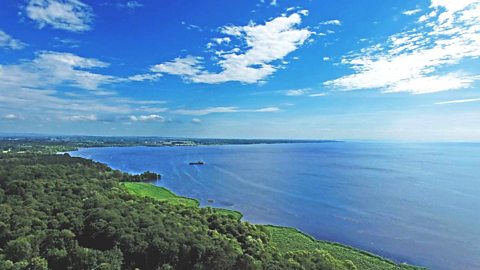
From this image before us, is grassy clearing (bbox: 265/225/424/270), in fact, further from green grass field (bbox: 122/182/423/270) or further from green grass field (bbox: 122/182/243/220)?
green grass field (bbox: 122/182/243/220)

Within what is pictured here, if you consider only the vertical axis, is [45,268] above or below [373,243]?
above

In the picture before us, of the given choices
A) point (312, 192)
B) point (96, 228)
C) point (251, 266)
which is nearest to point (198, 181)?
point (312, 192)

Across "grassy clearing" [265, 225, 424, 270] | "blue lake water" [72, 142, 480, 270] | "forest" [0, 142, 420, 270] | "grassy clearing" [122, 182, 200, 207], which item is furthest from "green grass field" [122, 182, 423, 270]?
"grassy clearing" [122, 182, 200, 207]

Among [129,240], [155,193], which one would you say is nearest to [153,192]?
[155,193]

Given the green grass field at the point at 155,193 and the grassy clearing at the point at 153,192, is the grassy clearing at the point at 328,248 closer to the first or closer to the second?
the green grass field at the point at 155,193

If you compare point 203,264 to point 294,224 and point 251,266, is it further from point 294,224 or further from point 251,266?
point 294,224

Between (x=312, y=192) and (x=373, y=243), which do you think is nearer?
(x=373, y=243)
